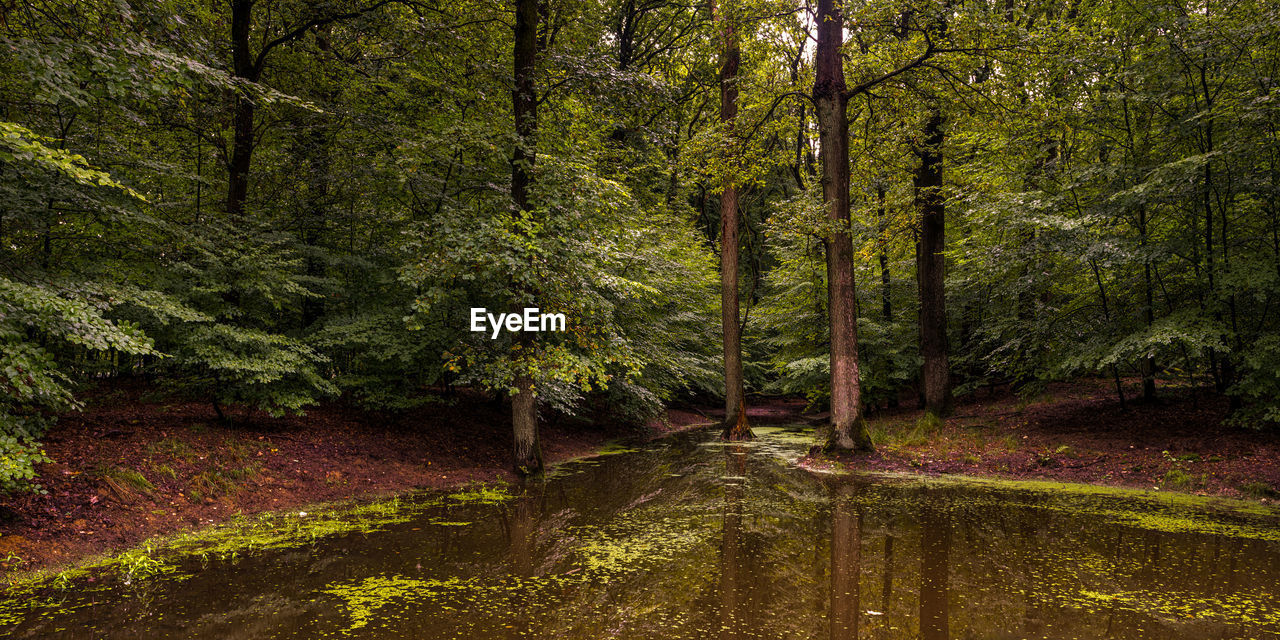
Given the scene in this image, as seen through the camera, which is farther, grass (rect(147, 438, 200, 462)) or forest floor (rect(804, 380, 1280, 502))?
forest floor (rect(804, 380, 1280, 502))

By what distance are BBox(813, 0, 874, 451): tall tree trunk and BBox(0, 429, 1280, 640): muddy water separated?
8.90 feet

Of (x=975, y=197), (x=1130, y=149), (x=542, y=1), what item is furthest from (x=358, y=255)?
(x=1130, y=149)

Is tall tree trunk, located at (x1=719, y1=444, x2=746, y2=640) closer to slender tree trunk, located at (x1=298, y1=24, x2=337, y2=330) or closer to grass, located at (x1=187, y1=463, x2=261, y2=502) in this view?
grass, located at (x1=187, y1=463, x2=261, y2=502)

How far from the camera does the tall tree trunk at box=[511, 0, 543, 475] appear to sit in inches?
362

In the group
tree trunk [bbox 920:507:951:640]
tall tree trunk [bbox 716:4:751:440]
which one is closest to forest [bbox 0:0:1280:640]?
tree trunk [bbox 920:507:951:640]

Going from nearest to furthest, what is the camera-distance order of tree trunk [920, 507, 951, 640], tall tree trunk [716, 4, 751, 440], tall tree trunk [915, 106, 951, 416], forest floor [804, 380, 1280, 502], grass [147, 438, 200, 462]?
tree trunk [920, 507, 951, 640], grass [147, 438, 200, 462], forest floor [804, 380, 1280, 502], tall tree trunk [915, 106, 951, 416], tall tree trunk [716, 4, 751, 440]

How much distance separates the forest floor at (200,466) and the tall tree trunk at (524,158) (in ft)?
1.73

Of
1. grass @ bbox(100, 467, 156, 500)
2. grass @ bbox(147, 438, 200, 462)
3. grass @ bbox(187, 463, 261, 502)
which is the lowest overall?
grass @ bbox(187, 463, 261, 502)

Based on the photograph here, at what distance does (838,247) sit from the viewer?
10.0 meters

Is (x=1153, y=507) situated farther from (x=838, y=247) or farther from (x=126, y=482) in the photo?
(x=126, y=482)

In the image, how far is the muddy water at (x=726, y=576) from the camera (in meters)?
3.49

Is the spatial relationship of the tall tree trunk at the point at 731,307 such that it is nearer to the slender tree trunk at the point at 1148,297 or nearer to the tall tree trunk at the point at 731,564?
the tall tree trunk at the point at 731,564

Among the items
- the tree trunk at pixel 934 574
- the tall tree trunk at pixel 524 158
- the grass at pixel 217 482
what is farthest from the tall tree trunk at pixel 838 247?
the grass at pixel 217 482

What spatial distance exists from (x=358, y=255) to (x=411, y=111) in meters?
2.91
